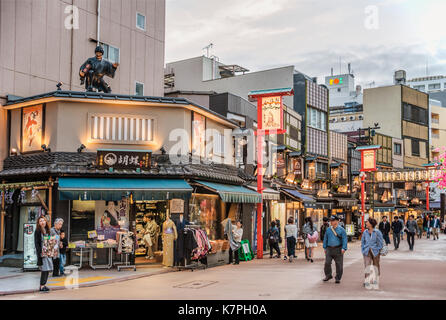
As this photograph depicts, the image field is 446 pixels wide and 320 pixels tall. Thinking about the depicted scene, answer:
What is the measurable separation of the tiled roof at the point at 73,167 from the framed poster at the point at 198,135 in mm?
851

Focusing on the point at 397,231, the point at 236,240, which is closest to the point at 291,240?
the point at 236,240

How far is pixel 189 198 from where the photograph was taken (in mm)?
19562

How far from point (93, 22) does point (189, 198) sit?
10.7 meters

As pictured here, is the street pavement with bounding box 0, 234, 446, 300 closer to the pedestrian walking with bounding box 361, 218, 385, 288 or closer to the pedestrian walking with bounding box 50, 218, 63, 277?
the pedestrian walking with bounding box 361, 218, 385, 288

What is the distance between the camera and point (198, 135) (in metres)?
21.3

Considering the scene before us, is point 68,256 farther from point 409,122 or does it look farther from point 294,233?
point 409,122

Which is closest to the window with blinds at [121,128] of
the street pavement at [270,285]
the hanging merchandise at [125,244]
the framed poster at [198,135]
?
the framed poster at [198,135]

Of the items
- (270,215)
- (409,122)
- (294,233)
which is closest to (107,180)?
(294,233)

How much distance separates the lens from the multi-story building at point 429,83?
107812 millimetres

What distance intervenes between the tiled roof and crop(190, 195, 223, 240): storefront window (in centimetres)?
135

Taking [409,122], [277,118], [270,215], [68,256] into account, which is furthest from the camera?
[409,122]

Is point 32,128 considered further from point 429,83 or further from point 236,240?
point 429,83
